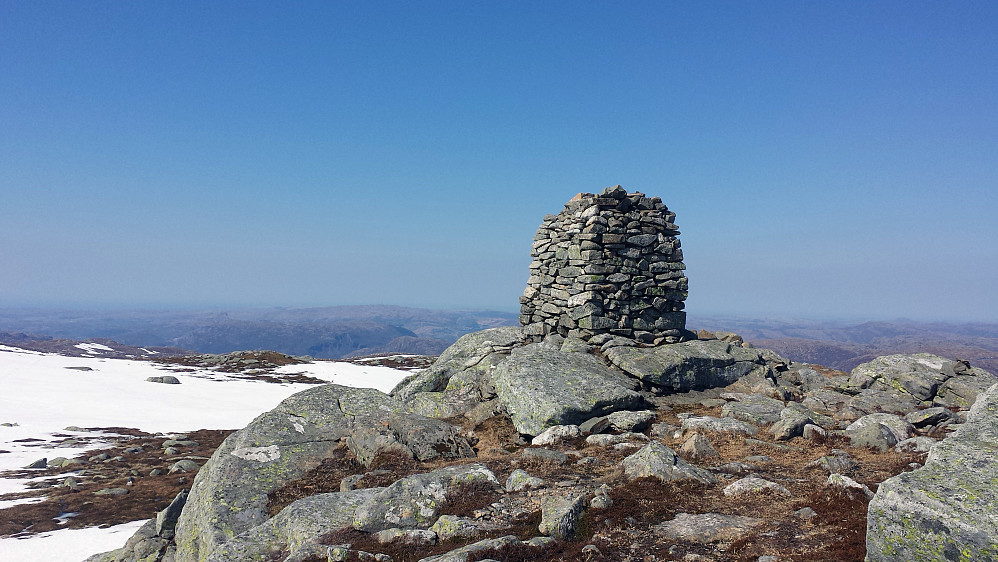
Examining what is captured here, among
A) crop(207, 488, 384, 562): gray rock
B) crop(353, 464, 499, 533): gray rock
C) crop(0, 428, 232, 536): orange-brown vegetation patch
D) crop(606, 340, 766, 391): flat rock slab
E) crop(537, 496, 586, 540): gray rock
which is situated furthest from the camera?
crop(0, 428, 232, 536): orange-brown vegetation patch

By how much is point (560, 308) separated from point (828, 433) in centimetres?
1098

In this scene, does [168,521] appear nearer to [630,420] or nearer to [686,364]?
[630,420]

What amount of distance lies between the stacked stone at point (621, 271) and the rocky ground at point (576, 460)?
136 centimetres

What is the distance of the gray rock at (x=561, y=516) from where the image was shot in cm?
753

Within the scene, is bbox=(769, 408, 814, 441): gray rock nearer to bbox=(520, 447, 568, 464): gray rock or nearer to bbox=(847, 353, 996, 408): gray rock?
bbox=(520, 447, 568, 464): gray rock

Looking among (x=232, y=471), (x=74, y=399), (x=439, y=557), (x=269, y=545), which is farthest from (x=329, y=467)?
(x=74, y=399)

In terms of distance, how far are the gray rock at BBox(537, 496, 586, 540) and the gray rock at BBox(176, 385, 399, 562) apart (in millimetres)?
7538

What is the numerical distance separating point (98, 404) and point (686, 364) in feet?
158

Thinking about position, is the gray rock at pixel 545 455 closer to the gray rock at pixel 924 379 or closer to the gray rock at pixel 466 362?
the gray rock at pixel 466 362

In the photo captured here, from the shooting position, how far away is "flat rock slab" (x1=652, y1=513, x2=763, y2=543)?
23.7 feet

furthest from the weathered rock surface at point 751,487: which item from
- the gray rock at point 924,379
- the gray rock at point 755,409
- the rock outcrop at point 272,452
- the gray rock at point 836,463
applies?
the gray rock at point 924,379

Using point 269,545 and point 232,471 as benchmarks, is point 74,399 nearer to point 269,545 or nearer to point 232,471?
point 232,471

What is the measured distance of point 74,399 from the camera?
41594 millimetres

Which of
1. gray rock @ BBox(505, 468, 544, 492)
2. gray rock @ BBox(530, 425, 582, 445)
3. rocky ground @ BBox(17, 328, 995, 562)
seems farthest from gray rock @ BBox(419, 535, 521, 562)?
gray rock @ BBox(530, 425, 582, 445)
